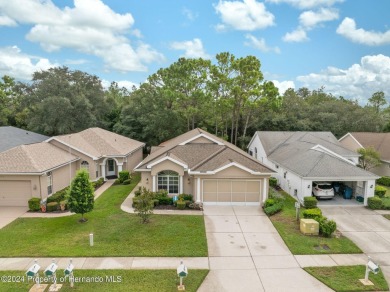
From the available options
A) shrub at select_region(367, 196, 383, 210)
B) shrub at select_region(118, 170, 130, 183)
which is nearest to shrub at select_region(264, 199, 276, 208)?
shrub at select_region(367, 196, 383, 210)

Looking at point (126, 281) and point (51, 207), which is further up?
point (51, 207)

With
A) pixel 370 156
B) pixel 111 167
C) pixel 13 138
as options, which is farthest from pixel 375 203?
pixel 13 138

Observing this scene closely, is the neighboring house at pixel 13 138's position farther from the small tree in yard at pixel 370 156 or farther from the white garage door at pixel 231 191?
the small tree in yard at pixel 370 156

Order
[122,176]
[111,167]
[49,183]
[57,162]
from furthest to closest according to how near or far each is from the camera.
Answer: [111,167] < [122,176] < [57,162] < [49,183]

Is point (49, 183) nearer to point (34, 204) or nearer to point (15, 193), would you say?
point (15, 193)

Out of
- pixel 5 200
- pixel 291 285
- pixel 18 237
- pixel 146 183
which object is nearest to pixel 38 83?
pixel 5 200

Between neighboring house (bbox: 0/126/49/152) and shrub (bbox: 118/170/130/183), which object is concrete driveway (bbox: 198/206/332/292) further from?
neighboring house (bbox: 0/126/49/152)

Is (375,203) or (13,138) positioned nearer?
(375,203)

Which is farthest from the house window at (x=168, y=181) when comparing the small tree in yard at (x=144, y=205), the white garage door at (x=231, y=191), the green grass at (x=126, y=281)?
the green grass at (x=126, y=281)
